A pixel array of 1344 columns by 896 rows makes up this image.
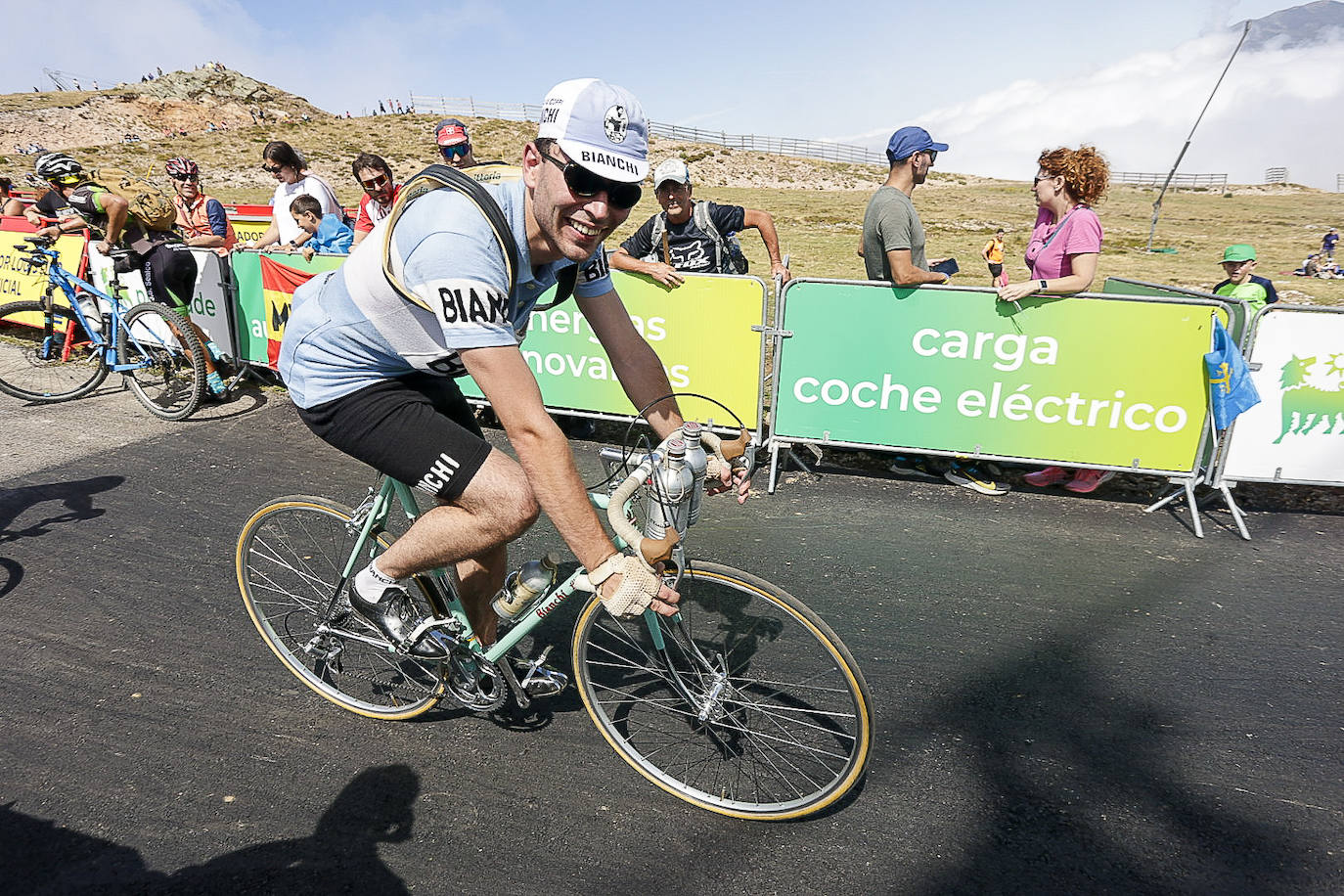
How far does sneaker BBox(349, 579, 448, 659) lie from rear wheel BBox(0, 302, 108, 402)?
661 cm

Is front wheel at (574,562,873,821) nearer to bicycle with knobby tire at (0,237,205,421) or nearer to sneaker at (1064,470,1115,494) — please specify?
sneaker at (1064,470,1115,494)

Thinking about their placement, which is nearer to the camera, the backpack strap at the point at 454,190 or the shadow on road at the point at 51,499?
the backpack strap at the point at 454,190

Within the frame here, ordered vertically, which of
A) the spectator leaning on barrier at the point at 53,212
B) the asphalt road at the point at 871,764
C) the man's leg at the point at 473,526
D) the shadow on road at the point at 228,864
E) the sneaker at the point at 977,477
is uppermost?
the spectator leaning on barrier at the point at 53,212

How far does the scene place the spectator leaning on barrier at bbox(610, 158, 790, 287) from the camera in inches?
238

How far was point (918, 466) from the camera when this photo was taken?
6.01 meters

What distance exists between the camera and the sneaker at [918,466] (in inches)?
234

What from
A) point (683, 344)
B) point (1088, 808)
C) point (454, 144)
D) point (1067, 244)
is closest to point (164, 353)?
point (454, 144)

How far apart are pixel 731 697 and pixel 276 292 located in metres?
6.55

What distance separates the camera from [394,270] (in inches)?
83.5

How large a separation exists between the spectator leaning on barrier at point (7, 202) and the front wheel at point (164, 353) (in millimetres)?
8395

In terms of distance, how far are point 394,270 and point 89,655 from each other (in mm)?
2922

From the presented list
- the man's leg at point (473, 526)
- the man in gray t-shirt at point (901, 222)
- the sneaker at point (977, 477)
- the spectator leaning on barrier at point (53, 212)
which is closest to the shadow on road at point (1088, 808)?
the man's leg at point (473, 526)

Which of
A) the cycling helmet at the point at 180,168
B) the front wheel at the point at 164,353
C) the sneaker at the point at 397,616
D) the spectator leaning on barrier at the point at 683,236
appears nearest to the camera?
the sneaker at the point at 397,616

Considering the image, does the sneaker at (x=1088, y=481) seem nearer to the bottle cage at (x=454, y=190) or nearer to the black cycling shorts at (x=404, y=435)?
the black cycling shorts at (x=404, y=435)
